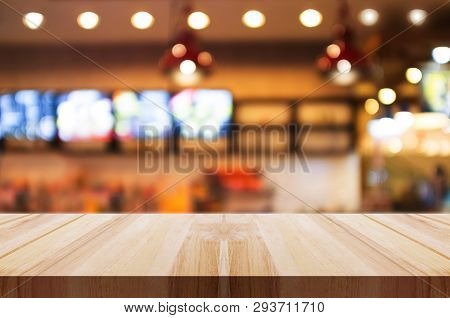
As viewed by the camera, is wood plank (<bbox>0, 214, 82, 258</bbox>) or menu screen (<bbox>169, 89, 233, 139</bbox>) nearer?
wood plank (<bbox>0, 214, 82, 258</bbox>)

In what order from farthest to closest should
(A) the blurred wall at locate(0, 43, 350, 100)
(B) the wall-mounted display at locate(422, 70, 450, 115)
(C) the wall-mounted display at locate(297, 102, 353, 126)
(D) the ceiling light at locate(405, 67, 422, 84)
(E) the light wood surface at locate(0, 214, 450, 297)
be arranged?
(A) the blurred wall at locate(0, 43, 350, 100) < (C) the wall-mounted display at locate(297, 102, 353, 126) < (D) the ceiling light at locate(405, 67, 422, 84) < (B) the wall-mounted display at locate(422, 70, 450, 115) < (E) the light wood surface at locate(0, 214, 450, 297)

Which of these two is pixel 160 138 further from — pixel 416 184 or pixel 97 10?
pixel 416 184

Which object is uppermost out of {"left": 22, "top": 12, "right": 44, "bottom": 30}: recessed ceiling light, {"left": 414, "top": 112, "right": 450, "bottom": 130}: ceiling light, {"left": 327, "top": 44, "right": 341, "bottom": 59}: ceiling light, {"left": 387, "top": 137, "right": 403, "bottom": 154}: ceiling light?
{"left": 22, "top": 12, "right": 44, "bottom": 30}: recessed ceiling light

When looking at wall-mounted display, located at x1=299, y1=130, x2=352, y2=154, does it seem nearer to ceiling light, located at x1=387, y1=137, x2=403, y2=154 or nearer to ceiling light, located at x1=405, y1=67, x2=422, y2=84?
ceiling light, located at x1=387, y1=137, x2=403, y2=154

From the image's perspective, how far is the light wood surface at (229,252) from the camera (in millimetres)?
586

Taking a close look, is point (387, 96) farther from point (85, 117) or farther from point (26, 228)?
point (26, 228)

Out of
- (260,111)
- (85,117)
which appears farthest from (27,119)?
(260,111)

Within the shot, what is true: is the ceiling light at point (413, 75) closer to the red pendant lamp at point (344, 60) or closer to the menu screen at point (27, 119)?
the red pendant lamp at point (344, 60)

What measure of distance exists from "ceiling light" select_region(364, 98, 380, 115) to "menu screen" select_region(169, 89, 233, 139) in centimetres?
135

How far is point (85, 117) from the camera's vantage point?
17.0 feet

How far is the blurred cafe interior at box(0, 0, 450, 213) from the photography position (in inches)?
197

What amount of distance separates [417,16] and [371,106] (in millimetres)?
1033

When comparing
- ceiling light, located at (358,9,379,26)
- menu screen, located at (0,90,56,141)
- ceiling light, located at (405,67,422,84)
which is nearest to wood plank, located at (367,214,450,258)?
ceiling light, located at (358,9,379,26)
